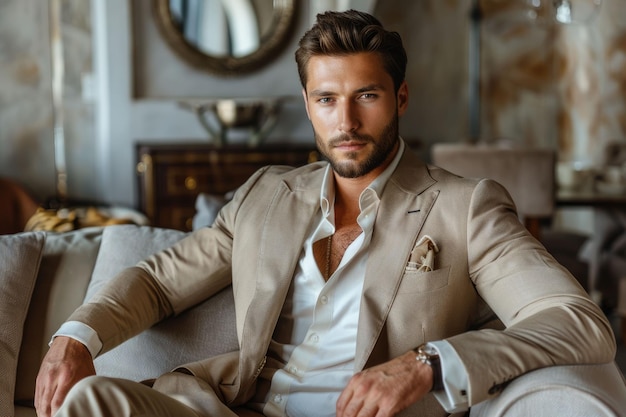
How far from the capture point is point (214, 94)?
18.8 ft

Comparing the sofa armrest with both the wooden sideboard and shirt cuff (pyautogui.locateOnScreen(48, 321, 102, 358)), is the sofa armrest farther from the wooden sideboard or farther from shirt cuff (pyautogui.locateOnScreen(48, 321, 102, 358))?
the wooden sideboard

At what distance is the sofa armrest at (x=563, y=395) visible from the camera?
5.20 feet

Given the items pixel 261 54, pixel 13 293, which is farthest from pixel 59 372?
pixel 261 54

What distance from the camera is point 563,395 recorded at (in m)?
1.60

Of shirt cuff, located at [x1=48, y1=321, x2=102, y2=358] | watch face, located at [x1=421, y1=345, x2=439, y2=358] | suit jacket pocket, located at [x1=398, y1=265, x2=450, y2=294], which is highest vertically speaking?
suit jacket pocket, located at [x1=398, y1=265, x2=450, y2=294]

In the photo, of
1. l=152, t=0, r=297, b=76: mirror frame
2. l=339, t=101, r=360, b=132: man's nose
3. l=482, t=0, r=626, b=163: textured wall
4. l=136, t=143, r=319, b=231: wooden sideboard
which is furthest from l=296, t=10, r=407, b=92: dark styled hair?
l=482, t=0, r=626, b=163: textured wall

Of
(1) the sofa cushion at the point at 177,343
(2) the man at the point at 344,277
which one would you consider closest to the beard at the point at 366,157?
(2) the man at the point at 344,277

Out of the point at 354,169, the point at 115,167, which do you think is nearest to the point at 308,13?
the point at 115,167

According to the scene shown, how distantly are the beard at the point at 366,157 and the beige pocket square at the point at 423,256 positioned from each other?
22 centimetres

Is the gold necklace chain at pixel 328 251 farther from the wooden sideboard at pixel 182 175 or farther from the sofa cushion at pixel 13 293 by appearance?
the wooden sideboard at pixel 182 175

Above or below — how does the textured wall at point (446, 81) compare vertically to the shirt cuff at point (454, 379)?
above

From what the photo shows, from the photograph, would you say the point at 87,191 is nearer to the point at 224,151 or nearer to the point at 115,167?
the point at 115,167

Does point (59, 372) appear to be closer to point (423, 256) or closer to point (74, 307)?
point (74, 307)

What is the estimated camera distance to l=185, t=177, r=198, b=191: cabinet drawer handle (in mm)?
5203
